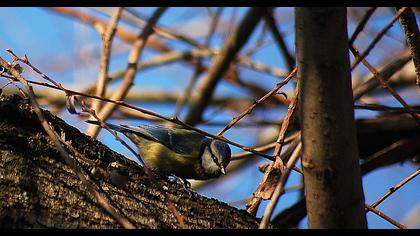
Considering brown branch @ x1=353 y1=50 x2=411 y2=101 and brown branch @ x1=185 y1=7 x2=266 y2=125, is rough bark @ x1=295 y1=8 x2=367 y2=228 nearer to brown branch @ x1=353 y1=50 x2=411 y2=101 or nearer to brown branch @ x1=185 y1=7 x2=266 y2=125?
brown branch @ x1=353 y1=50 x2=411 y2=101

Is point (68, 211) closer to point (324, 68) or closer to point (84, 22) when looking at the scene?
point (324, 68)

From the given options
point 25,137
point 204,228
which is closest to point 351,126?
point 204,228

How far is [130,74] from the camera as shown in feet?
11.0

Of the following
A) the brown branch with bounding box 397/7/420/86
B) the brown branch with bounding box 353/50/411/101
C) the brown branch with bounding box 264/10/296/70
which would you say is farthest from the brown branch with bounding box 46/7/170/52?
the brown branch with bounding box 397/7/420/86

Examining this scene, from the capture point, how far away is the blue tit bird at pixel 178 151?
2.89 m

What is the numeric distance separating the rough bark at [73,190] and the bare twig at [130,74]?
3.94 feet

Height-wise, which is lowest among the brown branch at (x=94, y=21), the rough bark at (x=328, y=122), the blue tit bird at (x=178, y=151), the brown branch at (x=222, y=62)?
the rough bark at (x=328, y=122)

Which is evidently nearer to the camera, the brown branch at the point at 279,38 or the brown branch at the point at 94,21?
the brown branch at the point at 279,38

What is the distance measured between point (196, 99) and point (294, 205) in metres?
1.55

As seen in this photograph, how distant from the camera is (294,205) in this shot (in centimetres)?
280

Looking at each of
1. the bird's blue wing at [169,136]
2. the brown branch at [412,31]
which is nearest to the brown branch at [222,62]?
the bird's blue wing at [169,136]

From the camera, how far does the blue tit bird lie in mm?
2893

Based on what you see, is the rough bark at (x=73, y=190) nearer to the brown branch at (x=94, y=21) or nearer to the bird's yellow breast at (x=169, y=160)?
the bird's yellow breast at (x=169, y=160)

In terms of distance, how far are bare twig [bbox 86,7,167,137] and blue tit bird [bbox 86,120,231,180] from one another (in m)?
0.20
